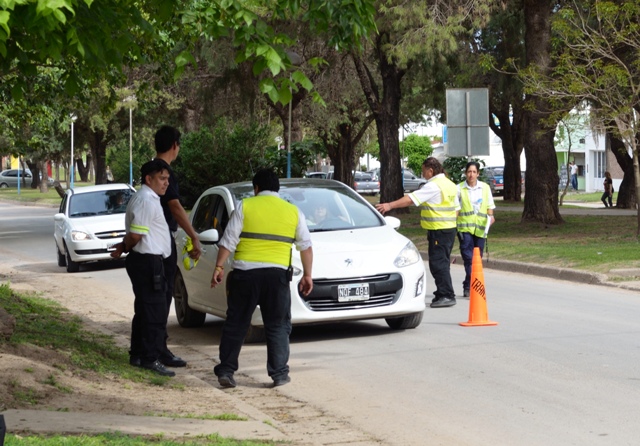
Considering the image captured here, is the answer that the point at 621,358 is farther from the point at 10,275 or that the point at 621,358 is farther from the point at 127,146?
the point at 127,146

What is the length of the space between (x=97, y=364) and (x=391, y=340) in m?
3.26

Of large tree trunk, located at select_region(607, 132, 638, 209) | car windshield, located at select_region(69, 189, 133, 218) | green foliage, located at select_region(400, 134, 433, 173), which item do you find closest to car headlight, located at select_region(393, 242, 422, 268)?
car windshield, located at select_region(69, 189, 133, 218)

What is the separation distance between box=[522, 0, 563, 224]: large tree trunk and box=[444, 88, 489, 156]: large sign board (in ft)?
19.9

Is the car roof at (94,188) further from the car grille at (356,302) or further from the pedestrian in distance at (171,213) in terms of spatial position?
→ the pedestrian in distance at (171,213)

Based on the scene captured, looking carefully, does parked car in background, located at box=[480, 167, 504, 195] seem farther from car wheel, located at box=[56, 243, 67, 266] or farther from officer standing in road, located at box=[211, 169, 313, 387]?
officer standing in road, located at box=[211, 169, 313, 387]

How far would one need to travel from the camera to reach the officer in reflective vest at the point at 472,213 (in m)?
15.4

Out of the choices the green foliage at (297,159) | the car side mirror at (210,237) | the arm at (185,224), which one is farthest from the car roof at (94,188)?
the green foliage at (297,159)

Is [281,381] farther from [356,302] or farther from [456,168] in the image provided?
[456,168]

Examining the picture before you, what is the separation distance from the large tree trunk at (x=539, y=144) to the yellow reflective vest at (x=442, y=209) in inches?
527

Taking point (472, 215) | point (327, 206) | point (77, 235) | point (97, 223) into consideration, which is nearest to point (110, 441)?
point (327, 206)

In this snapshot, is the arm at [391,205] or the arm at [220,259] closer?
the arm at [220,259]

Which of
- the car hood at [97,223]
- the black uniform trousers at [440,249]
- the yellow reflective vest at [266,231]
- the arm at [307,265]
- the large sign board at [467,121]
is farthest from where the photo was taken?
the car hood at [97,223]

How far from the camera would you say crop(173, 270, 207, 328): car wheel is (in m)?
13.6

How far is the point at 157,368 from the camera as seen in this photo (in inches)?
399
